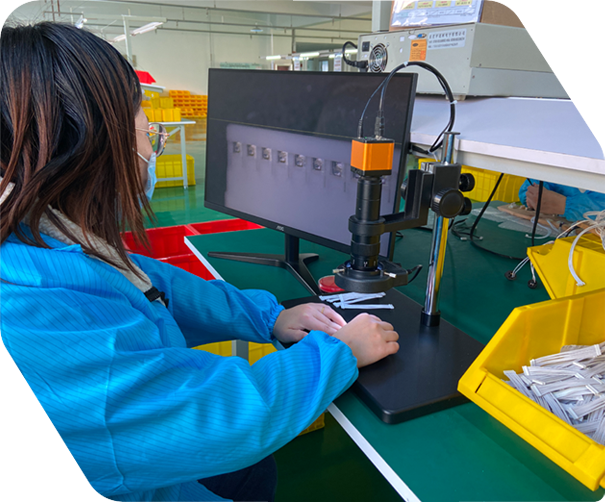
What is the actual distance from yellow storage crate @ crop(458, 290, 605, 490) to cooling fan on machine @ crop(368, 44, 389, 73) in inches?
31.5

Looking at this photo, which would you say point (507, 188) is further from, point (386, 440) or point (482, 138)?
point (386, 440)

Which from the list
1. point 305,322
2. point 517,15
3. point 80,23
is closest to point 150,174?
point 305,322

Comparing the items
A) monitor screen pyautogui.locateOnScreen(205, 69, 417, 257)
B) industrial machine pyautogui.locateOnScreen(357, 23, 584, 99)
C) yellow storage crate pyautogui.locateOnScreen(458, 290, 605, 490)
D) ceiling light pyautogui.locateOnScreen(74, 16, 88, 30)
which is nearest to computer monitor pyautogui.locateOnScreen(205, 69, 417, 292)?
monitor screen pyautogui.locateOnScreen(205, 69, 417, 257)

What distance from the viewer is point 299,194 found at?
1173 mm

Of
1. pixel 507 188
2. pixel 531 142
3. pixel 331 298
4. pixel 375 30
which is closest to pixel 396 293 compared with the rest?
pixel 331 298

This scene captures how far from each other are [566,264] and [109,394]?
0.94m

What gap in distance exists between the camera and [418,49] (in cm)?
113

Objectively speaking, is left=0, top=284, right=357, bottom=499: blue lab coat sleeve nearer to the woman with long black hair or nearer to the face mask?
the woman with long black hair

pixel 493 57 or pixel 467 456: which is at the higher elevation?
pixel 493 57

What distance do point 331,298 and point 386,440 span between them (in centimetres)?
41

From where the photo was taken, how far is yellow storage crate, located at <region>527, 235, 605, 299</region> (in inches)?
36.0

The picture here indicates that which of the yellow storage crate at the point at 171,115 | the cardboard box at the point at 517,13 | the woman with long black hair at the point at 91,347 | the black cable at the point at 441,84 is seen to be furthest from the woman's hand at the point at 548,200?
the yellow storage crate at the point at 171,115

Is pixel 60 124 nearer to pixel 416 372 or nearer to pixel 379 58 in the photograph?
pixel 416 372

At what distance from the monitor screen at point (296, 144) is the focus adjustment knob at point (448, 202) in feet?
0.66
